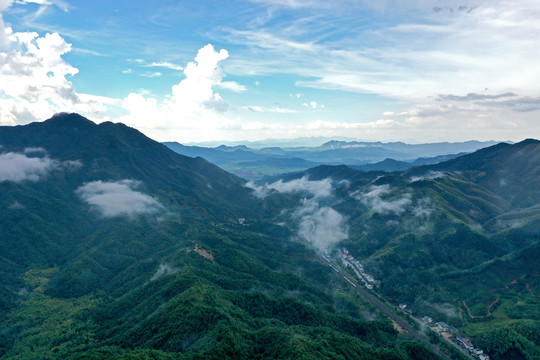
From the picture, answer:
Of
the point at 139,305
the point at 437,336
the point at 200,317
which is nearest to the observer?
the point at 200,317

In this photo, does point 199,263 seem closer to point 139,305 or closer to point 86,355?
point 139,305

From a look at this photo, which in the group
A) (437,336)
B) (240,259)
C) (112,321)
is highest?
(240,259)

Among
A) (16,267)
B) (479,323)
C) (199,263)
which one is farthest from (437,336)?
(16,267)

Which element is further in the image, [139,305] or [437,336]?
[437,336]

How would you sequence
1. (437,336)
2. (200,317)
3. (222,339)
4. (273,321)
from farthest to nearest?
(437,336), (273,321), (200,317), (222,339)

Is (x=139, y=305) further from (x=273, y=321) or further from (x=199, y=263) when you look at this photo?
(x=273, y=321)

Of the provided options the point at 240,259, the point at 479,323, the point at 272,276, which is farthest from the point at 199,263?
the point at 479,323

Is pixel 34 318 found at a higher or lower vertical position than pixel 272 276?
lower
